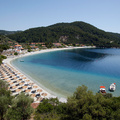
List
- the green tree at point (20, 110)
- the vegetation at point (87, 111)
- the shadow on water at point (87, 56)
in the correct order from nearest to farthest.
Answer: the vegetation at point (87, 111) → the green tree at point (20, 110) → the shadow on water at point (87, 56)

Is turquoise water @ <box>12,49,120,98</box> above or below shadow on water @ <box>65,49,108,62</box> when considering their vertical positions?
below

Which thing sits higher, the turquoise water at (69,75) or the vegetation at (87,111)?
the vegetation at (87,111)

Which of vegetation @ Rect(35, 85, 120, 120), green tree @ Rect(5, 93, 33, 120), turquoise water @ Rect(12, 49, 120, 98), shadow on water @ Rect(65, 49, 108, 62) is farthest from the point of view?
shadow on water @ Rect(65, 49, 108, 62)

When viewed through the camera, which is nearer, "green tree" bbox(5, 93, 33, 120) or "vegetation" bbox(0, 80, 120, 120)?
"vegetation" bbox(0, 80, 120, 120)

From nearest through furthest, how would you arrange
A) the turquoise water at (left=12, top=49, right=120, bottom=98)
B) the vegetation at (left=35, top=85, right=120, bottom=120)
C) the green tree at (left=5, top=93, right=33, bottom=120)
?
1. the vegetation at (left=35, top=85, right=120, bottom=120)
2. the green tree at (left=5, top=93, right=33, bottom=120)
3. the turquoise water at (left=12, top=49, right=120, bottom=98)

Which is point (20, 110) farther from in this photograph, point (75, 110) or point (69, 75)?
point (69, 75)

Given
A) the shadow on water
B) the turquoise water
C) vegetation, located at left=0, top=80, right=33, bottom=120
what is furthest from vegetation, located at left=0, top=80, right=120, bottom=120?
the shadow on water

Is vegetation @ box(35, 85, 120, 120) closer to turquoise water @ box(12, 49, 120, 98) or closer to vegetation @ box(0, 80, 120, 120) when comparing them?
vegetation @ box(0, 80, 120, 120)

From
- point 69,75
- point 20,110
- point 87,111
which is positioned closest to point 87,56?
point 69,75

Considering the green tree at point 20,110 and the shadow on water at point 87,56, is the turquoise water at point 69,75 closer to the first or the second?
the green tree at point 20,110

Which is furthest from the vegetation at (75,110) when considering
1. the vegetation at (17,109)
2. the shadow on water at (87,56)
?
the shadow on water at (87,56)

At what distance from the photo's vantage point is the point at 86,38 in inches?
5723

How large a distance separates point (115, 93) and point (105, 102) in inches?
424

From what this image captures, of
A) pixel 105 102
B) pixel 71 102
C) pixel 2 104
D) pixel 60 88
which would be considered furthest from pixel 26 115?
pixel 60 88
